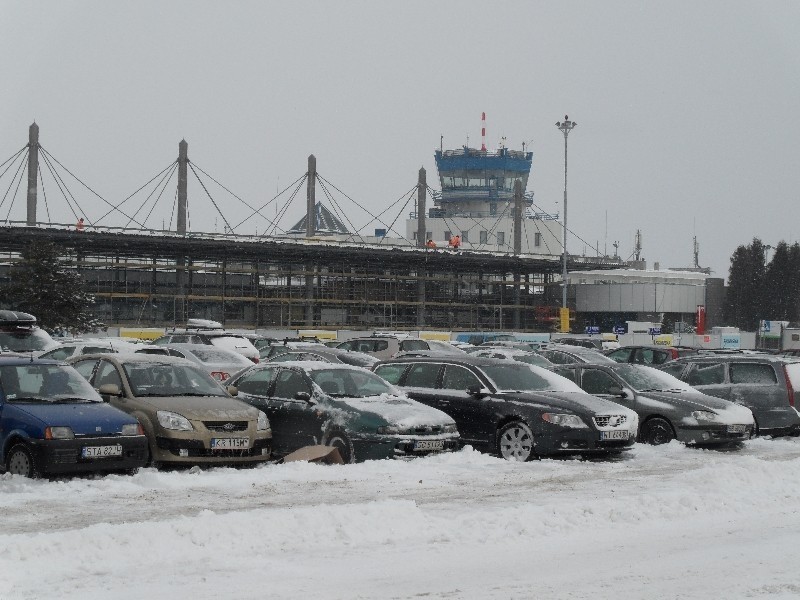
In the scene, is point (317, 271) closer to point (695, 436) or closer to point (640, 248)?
point (640, 248)

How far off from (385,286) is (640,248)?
51.3 meters

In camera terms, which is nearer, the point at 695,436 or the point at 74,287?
the point at 695,436

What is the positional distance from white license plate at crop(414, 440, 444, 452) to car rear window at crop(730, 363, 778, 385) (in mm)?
8587

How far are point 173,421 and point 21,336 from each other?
12442mm

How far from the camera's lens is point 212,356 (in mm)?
25594

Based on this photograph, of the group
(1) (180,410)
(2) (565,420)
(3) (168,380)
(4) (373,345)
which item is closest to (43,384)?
(1) (180,410)

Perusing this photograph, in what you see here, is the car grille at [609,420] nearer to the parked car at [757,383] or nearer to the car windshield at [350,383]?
the car windshield at [350,383]

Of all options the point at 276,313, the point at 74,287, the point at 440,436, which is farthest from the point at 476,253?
the point at 440,436

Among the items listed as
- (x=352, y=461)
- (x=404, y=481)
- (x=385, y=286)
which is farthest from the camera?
(x=385, y=286)

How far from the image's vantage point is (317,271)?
83.9m

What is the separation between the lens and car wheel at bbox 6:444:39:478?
1267 centimetres

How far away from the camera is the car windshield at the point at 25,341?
24.7 m

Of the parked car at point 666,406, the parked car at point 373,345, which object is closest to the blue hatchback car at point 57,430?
the parked car at point 666,406

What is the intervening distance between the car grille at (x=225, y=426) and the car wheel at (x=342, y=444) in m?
1.19
